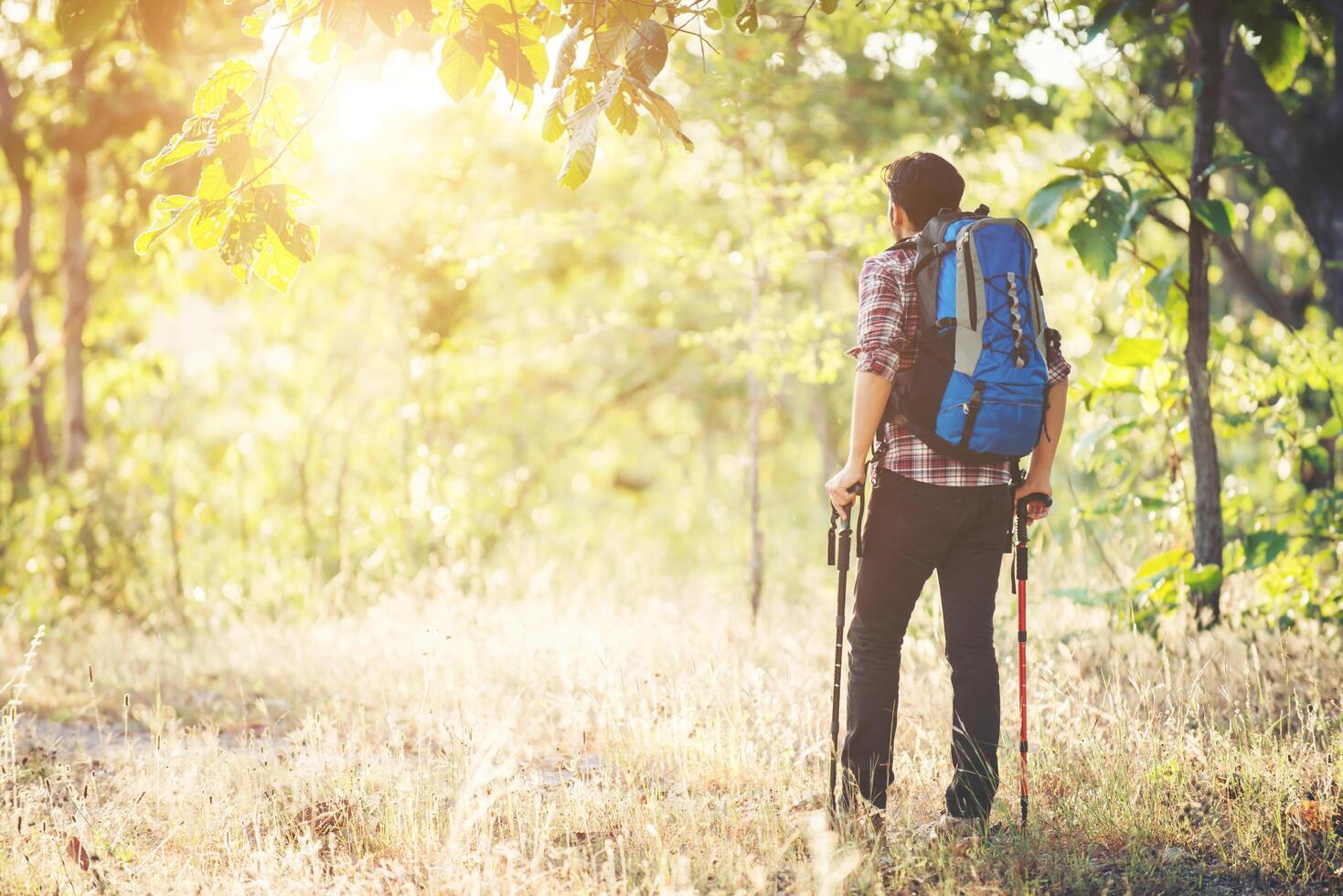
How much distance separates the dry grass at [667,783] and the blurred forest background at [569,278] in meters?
0.27

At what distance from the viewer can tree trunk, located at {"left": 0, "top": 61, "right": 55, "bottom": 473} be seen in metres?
9.05

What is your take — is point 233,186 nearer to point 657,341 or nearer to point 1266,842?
point 1266,842

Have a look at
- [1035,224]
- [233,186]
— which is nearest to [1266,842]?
[1035,224]

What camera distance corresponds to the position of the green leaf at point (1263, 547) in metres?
4.59

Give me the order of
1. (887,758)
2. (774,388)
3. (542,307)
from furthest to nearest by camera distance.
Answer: (542,307) < (774,388) < (887,758)

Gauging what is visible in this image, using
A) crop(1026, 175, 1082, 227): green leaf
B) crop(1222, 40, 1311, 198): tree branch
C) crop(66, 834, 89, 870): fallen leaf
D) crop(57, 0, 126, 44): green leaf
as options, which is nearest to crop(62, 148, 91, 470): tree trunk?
crop(66, 834, 89, 870): fallen leaf

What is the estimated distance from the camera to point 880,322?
3125 millimetres

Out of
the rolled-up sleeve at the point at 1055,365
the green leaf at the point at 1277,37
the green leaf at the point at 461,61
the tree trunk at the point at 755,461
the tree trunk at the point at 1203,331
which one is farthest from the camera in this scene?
the tree trunk at the point at 755,461

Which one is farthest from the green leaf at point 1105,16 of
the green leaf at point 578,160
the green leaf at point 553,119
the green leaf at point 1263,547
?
the green leaf at point 1263,547

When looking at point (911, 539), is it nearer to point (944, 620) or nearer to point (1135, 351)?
point (944, 620)

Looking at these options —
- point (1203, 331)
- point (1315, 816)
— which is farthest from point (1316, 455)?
point (1315, 816)

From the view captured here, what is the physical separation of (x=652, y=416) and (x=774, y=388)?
47.2 ft

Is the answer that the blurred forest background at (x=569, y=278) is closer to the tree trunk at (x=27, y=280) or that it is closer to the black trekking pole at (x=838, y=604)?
the tree trunk at (x=27, y=280)

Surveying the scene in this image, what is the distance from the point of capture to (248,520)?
9.76 metres
